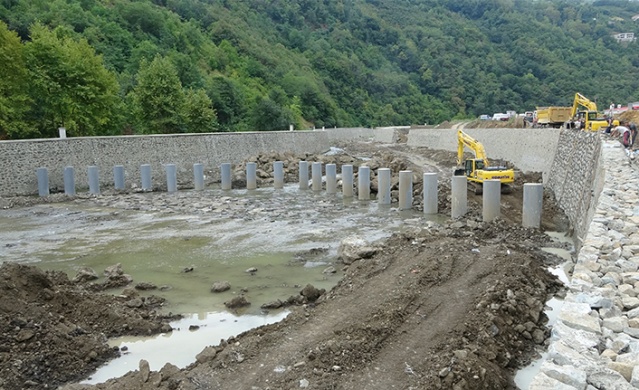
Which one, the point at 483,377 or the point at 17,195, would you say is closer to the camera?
the point at 483,377

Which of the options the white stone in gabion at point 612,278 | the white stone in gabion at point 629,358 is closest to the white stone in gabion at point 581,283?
the white stone in gabion at point 612,278

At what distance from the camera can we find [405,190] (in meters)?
21.8

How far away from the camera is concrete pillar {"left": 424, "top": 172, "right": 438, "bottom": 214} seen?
20.4 metres

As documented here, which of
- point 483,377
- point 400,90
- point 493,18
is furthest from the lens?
point 493,18

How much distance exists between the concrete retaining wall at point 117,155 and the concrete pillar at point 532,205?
21.1 m

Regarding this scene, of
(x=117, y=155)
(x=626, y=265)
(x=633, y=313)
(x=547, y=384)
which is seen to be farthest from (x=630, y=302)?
(x=117, y=155)

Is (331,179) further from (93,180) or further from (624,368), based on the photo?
(624,368)

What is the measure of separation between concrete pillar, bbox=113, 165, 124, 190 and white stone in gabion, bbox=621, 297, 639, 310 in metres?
26.0

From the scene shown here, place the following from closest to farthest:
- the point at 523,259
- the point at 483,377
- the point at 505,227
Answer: the point at 483,377 → the point at 523,259 → the point at 505,227

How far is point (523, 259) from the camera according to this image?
11.6m

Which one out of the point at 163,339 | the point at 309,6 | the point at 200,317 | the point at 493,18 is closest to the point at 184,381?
the point at 163,339

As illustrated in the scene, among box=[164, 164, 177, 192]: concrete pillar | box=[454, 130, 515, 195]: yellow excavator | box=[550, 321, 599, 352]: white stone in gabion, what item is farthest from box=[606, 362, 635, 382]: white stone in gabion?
box=[164, 164, 177, 192]: concrete pillar

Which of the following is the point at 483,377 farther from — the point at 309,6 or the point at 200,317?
the point at 309,6

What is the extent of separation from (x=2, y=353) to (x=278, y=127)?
162 feet
